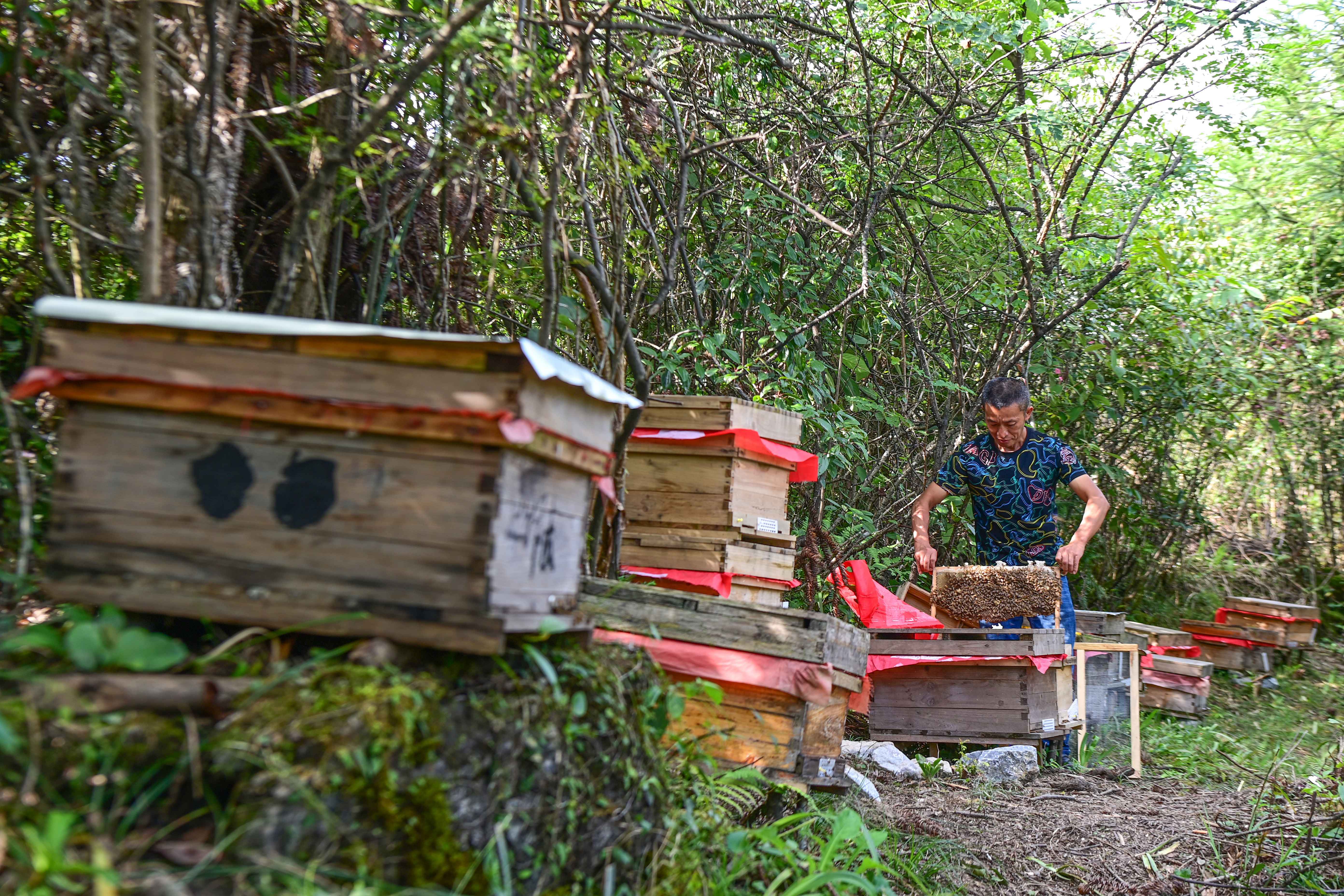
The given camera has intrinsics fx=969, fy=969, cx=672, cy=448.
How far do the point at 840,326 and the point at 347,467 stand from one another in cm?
537

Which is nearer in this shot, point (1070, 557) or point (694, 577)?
point (694, 577)

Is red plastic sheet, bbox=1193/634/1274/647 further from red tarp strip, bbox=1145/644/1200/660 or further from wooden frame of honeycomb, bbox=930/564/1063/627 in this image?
wooden frame of honeycomb, bbox=930/564/1063/627

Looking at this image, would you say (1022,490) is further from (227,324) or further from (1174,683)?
(227,324)

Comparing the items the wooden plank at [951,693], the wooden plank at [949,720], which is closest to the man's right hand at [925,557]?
the wooden plank at [951,693]

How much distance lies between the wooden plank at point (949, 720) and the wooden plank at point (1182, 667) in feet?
9.69

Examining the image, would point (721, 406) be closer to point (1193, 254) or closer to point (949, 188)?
point (949, 188)

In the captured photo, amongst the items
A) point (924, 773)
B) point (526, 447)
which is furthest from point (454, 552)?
point (924, 773)

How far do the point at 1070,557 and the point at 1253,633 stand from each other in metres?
5.08

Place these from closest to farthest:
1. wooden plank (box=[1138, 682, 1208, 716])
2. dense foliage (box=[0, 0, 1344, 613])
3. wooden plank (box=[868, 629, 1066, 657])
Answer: dense foliage (box=[0, 0, 1344, 613]), wooden plank (box=[868, 629, 1066, 657]), wooden plank (box=[1138, 682, 1208, 716])

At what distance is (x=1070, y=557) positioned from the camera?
18.7 ft

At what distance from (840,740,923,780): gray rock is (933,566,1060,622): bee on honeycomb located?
2.95ft

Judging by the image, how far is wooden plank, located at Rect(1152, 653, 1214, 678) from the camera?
305 inches

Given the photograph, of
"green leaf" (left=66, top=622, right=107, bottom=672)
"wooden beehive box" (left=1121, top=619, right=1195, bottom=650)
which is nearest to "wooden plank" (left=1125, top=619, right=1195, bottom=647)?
"wooden beehive box" (left=1121, top=619, right=1195, bottom=650)

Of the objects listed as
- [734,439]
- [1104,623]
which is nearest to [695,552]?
[734,439]
